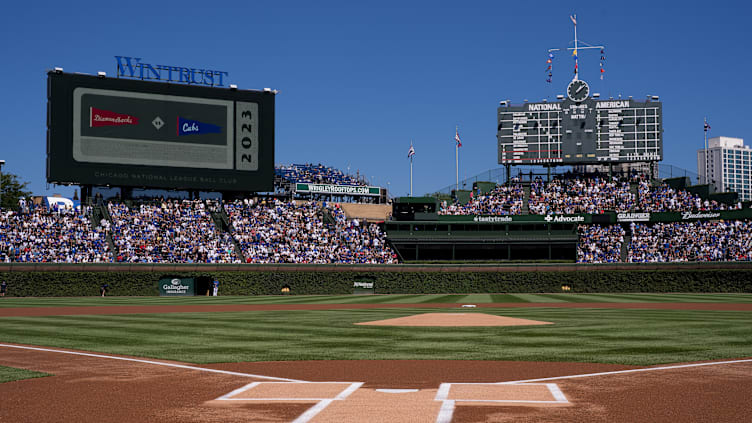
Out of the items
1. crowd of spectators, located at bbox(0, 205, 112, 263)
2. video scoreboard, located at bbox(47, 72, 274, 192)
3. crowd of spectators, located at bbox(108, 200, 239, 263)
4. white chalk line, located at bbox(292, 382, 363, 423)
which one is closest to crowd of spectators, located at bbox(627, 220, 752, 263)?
video scoreboard, located at bbox(47, 72, 274, 192)

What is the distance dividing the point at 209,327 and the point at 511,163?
52579 millimetres

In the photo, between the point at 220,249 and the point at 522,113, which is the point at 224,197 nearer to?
the point at 220,249

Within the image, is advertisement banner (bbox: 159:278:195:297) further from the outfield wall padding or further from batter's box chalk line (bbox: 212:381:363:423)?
batter's box chalk line (bbox: 212:381:363:423)

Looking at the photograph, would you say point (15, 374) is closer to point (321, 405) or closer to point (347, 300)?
point (321, 405)

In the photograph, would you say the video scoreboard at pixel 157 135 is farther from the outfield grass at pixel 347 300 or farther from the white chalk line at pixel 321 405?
the white chalk line at pixel 321 405

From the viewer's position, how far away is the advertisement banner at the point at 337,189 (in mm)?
69562

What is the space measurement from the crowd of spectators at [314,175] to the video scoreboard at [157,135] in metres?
15.0

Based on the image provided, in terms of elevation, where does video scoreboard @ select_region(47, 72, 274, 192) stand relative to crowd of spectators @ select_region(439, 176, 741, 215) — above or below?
above

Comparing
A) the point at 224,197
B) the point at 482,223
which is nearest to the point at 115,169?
the point at 224,197

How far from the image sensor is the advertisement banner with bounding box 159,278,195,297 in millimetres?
46062

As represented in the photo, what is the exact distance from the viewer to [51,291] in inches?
1743

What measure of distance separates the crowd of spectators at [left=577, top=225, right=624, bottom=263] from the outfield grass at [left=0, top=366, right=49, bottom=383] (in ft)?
166

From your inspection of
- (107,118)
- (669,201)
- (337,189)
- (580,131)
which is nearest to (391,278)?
(337,189)

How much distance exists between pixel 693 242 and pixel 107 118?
153ft
